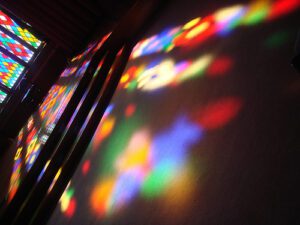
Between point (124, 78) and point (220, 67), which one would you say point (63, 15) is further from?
point (220, 67)

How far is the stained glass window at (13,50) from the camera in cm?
594

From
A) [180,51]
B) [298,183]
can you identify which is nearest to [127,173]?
[180,51]

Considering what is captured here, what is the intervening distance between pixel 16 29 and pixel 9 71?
79cm

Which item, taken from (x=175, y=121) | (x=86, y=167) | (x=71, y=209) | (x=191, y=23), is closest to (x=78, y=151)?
(x=86, y=167)

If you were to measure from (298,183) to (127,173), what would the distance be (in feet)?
3.13

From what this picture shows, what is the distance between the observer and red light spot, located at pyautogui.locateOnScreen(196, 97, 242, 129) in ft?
3.80

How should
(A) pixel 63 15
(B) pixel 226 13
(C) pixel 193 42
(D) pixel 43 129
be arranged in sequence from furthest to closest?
(A) pixel 63 15 → (D) pixel 43 129 → (C) pixel 193 42 → (B) pixel 226 13

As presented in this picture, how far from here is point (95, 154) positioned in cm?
208

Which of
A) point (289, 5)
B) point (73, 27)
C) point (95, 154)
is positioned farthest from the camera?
point (73, 27)

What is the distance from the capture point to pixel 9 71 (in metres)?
6.16

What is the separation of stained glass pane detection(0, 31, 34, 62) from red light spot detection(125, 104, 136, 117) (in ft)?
15.5

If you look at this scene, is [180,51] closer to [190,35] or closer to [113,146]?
[190,35]

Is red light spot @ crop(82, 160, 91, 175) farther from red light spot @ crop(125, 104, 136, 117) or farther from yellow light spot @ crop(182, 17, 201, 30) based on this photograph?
yellow light spot @ crop(182, 17, 201, 30)

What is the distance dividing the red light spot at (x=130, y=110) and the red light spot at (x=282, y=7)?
99 centimetres
